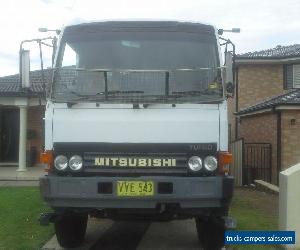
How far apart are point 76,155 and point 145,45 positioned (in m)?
1.61

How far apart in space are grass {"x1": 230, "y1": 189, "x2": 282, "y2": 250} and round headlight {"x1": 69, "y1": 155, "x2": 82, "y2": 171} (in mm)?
2547

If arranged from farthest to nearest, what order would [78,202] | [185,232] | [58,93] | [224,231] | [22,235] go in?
[185,232]
[22,235]
[224,231]
[58,93]
[78,202]

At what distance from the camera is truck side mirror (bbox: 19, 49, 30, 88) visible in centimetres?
684

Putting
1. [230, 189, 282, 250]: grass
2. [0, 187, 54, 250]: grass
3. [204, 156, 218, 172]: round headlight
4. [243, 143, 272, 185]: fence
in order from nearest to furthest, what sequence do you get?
[204, 156, 218, 172]: round headlight
[0, 187, 54, 250]: grass
[230, 189, 282, 250]: grass
[243, 143, 272, 185]: fence

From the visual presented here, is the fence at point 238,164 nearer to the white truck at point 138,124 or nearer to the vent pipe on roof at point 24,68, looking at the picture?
the white truck at point 138,124

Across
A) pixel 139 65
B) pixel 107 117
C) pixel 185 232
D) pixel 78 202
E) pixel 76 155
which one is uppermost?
pixel 139 65

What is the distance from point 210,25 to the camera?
22.1ft

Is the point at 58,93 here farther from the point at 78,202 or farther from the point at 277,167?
the point at 277,167

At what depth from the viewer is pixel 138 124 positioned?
617 centimetres

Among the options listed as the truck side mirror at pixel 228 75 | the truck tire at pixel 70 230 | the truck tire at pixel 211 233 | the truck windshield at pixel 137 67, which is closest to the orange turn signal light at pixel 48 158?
the truck windshield at pixel 137 67

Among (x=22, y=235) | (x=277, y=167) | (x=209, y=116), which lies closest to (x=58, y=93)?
(x=209, y=116)

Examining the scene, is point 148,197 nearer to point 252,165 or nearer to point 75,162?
point 75,162

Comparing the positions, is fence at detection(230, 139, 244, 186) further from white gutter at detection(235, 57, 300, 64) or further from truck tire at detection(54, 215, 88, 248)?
truck tire at detection(54, 215, 88, 248)

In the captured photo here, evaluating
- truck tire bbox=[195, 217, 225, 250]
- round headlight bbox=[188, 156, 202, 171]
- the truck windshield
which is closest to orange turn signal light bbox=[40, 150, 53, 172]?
the truck windshield
